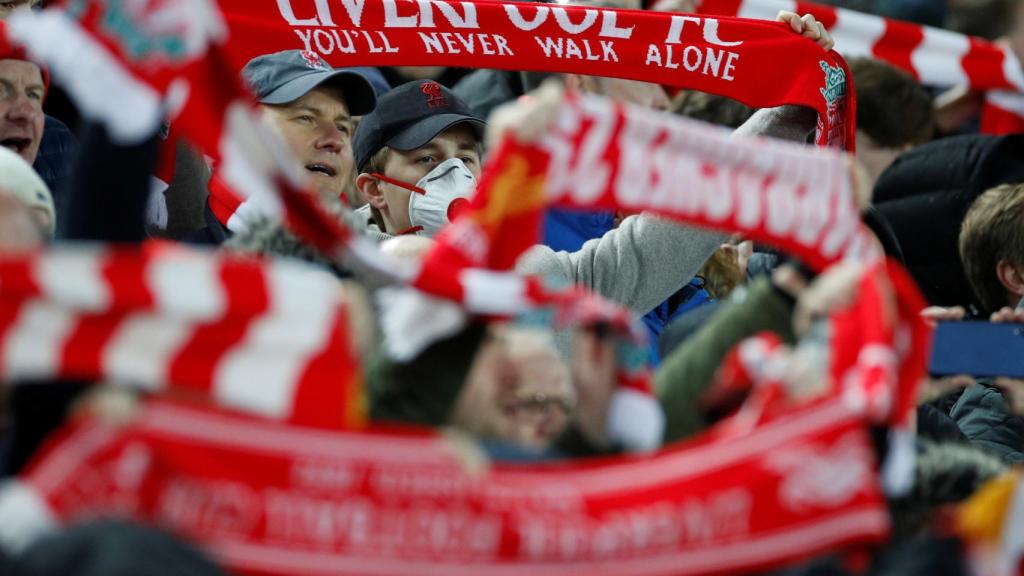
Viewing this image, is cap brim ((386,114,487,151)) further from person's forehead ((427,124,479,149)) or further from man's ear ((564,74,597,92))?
man's ear ((564,74,597,92))

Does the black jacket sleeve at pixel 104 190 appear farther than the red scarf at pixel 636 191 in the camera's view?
No

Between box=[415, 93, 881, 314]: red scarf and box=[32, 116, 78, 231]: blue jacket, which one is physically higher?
box=[415, 93, 881, 314]: red scarf

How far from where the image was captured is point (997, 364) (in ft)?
10.9

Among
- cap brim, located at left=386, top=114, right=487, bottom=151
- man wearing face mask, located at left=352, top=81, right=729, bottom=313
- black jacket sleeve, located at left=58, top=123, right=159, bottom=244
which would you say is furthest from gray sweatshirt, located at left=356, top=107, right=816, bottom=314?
black jacket sleeve, located at left=58, top=123, right=159, bottom=244

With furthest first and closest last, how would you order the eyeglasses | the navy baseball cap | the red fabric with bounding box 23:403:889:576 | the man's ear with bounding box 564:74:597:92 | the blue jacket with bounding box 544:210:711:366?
the man's ear with bounding box 564:74:597:92, the blue jacket with bounding box 544:210:711:366, the navy baseball cap, the eyeglasses, the red fabric with bounding box 23:403:889:576

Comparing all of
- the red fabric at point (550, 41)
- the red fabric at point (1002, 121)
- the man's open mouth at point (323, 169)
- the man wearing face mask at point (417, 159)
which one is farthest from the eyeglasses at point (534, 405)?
the red fabric at point (1002, 121)

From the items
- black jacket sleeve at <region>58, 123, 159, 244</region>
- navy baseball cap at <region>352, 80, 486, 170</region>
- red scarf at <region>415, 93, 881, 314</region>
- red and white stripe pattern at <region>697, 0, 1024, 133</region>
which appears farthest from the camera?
red and white stripe pattern at <region>697, 0, 1024, 133</region>

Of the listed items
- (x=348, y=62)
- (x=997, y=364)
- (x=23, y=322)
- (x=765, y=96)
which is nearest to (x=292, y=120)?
(x=348, y=62)

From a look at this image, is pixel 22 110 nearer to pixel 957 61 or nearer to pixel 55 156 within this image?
pixel 55 156

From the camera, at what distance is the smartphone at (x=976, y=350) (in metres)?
3.30

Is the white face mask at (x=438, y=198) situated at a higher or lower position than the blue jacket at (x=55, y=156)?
lower

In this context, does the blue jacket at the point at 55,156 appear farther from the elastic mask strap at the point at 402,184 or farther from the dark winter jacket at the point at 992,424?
the dark winter jacket at the point at 992,424

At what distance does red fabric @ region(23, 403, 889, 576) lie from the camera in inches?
91.0

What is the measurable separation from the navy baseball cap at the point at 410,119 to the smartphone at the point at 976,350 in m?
1.61
